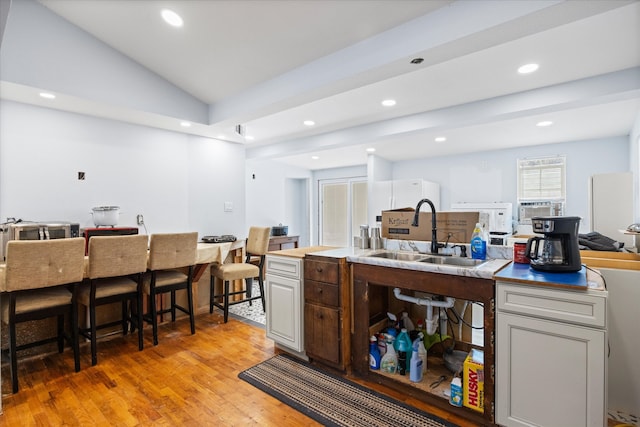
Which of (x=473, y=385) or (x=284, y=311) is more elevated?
(x=284, y=311)

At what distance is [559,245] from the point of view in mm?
1683

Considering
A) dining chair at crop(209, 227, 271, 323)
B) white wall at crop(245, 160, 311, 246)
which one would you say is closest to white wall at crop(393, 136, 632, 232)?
white wall at crop(245, 160, 311, 246)

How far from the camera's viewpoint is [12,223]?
2643mm

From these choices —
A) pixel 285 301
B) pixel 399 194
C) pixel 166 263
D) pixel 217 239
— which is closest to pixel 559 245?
pixel 285 301

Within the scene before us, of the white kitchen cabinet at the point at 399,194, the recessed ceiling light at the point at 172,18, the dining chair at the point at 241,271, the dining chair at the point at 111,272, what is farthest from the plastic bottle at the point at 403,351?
the white kitchen cabinet at the point at 399,194

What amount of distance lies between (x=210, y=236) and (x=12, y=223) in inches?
76.1

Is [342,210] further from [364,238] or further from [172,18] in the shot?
[172,18]

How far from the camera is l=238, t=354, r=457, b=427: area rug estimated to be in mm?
1817

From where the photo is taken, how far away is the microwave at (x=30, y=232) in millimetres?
2525

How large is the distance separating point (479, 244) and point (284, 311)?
1.53 m

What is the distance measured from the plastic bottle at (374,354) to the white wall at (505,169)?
429 cm

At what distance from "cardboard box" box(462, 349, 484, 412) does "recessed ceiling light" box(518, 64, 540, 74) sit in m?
2.27

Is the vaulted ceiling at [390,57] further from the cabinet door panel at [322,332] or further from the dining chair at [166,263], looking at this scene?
the cabinet door panel at [322,332]

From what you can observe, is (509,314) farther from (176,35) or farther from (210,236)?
(210,236)
